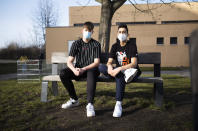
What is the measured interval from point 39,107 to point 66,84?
0.69 metres

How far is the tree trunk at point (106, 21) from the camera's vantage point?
638 cm

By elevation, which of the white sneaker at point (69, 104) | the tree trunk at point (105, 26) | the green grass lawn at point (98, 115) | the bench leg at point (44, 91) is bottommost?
the green grass lawn at point (98, 115)

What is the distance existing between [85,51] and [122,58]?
0.66 m

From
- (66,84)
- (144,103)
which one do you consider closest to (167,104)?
(144,103)

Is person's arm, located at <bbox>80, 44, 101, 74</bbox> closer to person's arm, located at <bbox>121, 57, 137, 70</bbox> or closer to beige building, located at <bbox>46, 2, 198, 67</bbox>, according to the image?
person's arm, located at <bbox>121, 57, 137, 70</bbox>

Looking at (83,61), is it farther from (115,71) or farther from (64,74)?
(115,71)

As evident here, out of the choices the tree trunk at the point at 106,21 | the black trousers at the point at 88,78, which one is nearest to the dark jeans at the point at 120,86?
the black trousers at the point at 88,78

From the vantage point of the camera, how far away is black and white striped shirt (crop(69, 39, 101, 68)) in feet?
11.3

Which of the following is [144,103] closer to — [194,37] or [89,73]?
[89,73]

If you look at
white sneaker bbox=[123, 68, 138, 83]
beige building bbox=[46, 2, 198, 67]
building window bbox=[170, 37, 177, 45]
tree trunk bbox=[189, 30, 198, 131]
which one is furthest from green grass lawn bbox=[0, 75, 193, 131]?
building window bbox=[170, 37, 177, 45]

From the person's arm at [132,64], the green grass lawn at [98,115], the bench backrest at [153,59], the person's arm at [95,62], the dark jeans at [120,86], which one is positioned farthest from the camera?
the bench backrest at [153,59]

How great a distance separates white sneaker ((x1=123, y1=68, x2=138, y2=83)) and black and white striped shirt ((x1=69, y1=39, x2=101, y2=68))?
63 centimetres

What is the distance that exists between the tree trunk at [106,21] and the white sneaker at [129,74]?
10.6 ft

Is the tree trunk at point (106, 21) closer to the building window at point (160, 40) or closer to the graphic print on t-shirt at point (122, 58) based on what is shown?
the graphic print on t-shirt at point (122, 58)
